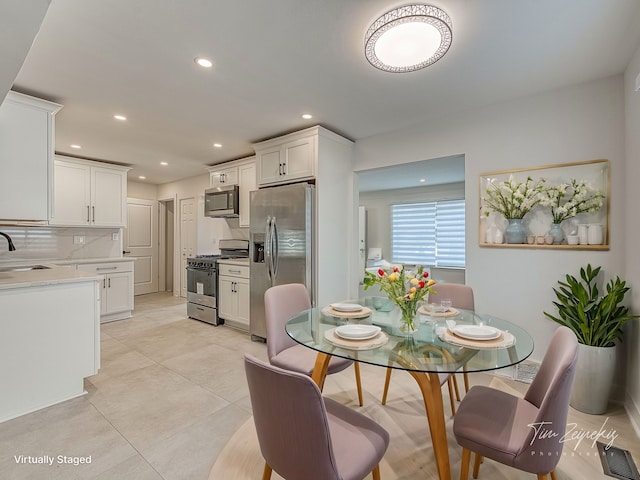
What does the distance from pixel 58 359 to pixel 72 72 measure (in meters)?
2.16

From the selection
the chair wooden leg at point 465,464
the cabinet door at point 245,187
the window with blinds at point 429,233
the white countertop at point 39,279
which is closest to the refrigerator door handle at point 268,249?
the cabinet door at point 245,187

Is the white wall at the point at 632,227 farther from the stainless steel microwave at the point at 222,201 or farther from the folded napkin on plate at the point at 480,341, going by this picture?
the stainless steel microwave at the point at 222,201

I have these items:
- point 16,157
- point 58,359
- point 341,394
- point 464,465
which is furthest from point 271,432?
point 16,157

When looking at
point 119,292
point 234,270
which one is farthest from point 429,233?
point 119,292

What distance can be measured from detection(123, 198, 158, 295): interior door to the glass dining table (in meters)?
5.87

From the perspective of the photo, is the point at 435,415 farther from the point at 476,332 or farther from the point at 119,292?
the point at 119,292

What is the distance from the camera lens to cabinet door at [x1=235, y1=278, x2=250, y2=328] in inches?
158

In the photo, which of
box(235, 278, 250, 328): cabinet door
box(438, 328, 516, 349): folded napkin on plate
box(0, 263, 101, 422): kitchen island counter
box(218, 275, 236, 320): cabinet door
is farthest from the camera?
box(218, 275, 236, 320): cabinet door

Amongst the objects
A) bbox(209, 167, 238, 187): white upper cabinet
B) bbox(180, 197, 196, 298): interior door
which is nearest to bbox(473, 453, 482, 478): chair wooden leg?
bbox(209, 167, 238, 187): white upper cabinet

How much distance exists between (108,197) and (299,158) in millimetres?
3302

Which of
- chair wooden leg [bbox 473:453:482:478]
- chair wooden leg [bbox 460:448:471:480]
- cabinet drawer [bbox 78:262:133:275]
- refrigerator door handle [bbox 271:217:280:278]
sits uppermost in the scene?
refrigerator door handle [bbox 271:217:280:278]

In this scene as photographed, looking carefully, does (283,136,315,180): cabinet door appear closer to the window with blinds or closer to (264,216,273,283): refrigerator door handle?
(264,216,273,283): refrigerator door handle

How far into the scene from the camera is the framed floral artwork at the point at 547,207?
95.4 inches

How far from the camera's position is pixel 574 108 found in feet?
8.27
